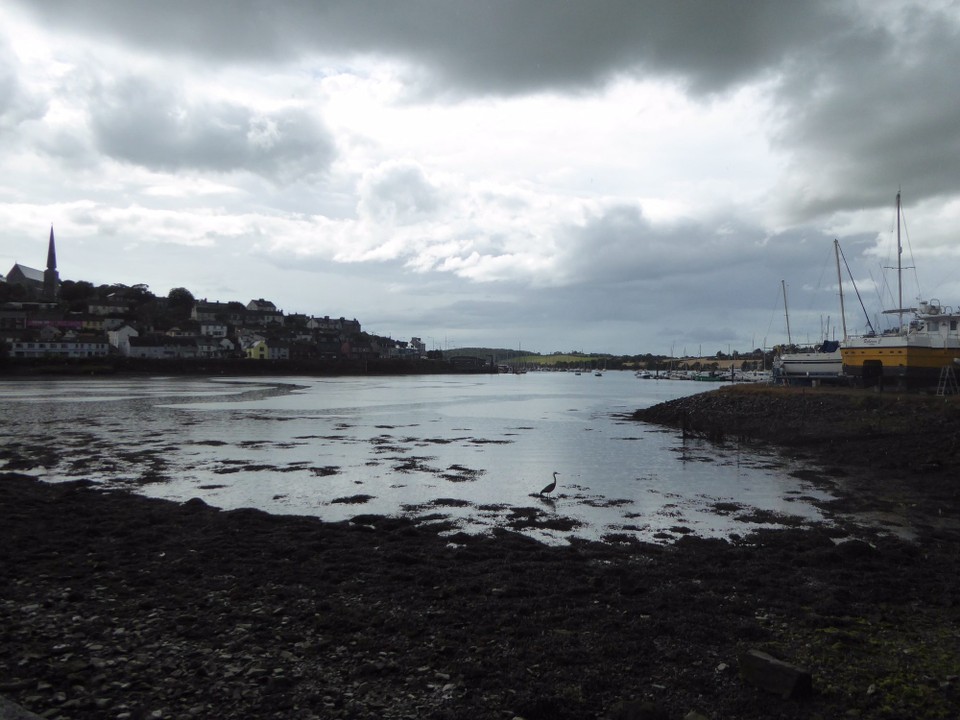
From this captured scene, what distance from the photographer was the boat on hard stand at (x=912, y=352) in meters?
34.2

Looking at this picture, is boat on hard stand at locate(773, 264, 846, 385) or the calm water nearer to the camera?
the calm water

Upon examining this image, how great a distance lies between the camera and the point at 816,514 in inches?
621

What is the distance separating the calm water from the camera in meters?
16.0

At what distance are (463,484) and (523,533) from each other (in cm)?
646

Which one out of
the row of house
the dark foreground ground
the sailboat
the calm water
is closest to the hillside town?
the row of house

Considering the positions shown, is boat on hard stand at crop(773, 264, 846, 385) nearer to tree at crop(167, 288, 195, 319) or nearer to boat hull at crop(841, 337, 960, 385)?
boat hull at crop(841, 337, 960, 385)

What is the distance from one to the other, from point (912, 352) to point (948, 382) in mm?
2323

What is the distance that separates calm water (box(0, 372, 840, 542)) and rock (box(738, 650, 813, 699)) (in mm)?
7186

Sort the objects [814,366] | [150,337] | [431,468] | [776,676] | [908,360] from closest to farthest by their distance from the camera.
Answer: [776,676]
[431,468]
[908,360]
[814,366]
[150,337]

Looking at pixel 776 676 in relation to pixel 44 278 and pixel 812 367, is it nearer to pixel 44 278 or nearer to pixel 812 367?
pixel 812 367

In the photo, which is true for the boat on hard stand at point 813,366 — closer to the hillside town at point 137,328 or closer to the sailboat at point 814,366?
the sailboat at point 814,366

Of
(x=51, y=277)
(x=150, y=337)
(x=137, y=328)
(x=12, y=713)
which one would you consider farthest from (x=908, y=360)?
(x=51, y=277)

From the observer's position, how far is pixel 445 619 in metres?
7.91

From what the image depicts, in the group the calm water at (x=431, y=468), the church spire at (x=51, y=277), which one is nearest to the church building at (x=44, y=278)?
the church spire at (x=51, y=277)
